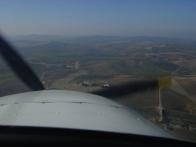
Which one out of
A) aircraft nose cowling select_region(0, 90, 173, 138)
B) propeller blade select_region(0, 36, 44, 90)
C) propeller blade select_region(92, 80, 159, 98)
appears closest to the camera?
aircraft nose cowling select_region(0, 90, 173, 138)

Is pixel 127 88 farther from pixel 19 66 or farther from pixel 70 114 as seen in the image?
pixel 70 114

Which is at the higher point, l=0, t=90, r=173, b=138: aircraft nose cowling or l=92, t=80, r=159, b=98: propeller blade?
l=0, t=90, r=173, b=138: aircraft nose cowling

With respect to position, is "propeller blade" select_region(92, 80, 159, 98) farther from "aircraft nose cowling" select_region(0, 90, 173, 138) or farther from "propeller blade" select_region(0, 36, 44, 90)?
"aircraft nose cowling" select_region(0, 90, 173, 138)

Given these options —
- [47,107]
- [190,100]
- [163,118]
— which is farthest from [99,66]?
[47,107]

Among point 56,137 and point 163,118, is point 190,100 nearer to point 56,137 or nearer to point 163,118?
point 163,118

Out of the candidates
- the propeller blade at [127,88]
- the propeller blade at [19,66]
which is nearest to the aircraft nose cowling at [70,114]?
the propeller blade at [19,66]

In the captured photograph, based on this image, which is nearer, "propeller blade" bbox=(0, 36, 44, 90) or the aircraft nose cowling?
the aircraft nose cowling

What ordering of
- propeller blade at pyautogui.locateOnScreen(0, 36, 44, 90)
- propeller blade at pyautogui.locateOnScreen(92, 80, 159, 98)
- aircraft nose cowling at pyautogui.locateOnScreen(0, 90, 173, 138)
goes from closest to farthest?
aircraft nose cowling at pyautogui.locateOnScreen(0, 90, 173, 138) → propeller blade at pyautogui.locateOnScreen(0, 36, 44, 90) → propeller blade at pyautogui.locateOnScreen(92, 80, 159, 98)

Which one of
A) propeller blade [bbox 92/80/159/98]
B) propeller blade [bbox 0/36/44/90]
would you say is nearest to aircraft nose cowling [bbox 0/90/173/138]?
propeller blade [bbox 0/36/44/90]
